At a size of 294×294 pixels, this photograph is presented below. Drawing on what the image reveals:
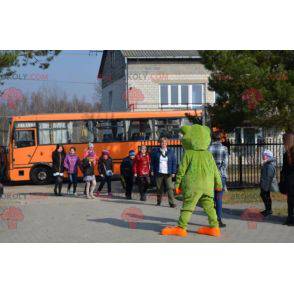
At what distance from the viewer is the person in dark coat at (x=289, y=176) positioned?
994 cm

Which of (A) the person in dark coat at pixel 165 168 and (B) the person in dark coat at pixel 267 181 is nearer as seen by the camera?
(B) the person in dark coat at pixel 267 181

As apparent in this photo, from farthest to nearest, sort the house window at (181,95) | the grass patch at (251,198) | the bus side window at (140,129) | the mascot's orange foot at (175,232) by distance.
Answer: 1. the house window at (181,95)
2. the bus side window at (140,129)
3. the grass patch at (251,198)
4. the mascot's orange foot at (175,232)

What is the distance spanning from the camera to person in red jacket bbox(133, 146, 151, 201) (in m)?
14.8

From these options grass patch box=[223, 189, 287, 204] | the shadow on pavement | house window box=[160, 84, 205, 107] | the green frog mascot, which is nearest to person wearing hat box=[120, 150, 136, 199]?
grass patch box=[223, 189, 287, 204]

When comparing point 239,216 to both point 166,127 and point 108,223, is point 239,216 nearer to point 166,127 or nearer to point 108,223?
point 108,223

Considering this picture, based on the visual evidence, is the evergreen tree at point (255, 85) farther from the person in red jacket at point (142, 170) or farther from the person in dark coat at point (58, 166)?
the person in dark coat at point (58, 166)

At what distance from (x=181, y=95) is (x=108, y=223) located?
59.9 feet

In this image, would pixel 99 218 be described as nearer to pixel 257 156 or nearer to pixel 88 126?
pixel 257 156

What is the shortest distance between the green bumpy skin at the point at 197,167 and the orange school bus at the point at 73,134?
12.0m

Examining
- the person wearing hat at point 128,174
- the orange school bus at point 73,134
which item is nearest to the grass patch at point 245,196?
the person wearing hat at point 128,174

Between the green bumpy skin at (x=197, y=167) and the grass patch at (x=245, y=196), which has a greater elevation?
the green bumpy skin at (x=197, y=167)

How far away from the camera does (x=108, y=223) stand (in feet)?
34.9

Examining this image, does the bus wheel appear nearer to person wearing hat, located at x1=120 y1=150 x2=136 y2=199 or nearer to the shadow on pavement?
person wearing hat, located at x1=120 y1=150 x2=136 y2=199

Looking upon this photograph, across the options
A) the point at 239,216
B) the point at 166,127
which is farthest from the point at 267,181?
the point at 166,127
